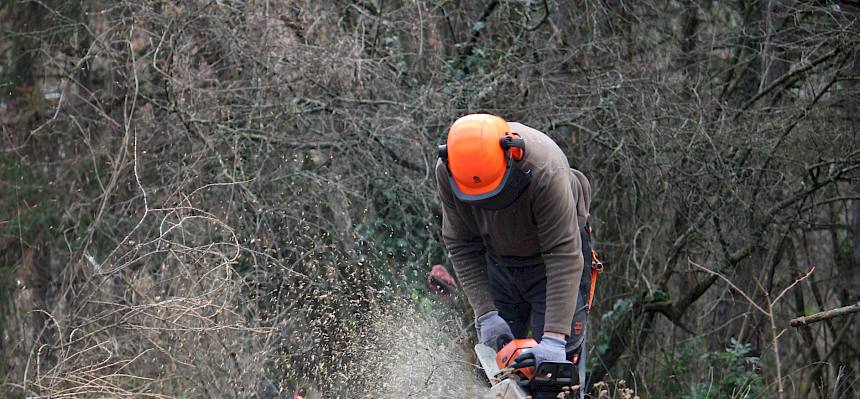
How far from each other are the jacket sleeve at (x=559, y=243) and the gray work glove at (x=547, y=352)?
50mm

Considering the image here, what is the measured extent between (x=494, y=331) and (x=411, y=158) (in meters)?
2.86

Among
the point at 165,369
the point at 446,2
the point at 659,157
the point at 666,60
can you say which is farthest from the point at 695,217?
the point at 165,369

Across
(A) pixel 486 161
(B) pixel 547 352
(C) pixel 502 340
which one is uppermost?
(A) pixel 486 161

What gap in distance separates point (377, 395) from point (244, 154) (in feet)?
7.68

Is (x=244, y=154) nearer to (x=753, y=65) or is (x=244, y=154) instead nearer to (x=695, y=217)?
(x=695, y=217)

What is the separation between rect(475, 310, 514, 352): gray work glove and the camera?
4023 mm

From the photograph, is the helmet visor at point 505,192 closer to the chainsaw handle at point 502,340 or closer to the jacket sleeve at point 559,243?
the jacket sleeve at point 559,243

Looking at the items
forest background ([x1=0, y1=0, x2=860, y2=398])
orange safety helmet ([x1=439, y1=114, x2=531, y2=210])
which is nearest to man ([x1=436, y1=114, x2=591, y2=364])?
orange safety helmet ([x1=439, y1=114, x2=531, y2=210])

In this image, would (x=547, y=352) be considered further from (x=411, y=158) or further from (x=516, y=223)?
(x=411, y=158)

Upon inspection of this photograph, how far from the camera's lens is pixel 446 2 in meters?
7.16

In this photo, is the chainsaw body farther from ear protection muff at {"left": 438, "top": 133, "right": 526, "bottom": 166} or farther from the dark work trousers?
ear protection muff at {"left": 438, "top": 133, "right": 526, "bottom": 166}

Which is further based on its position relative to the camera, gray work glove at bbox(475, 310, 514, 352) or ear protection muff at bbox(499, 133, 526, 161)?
gray work glove at bbox(475, 310, 514, 352)

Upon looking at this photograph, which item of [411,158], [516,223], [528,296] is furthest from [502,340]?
[411,158]

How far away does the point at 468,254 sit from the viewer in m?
4.27
